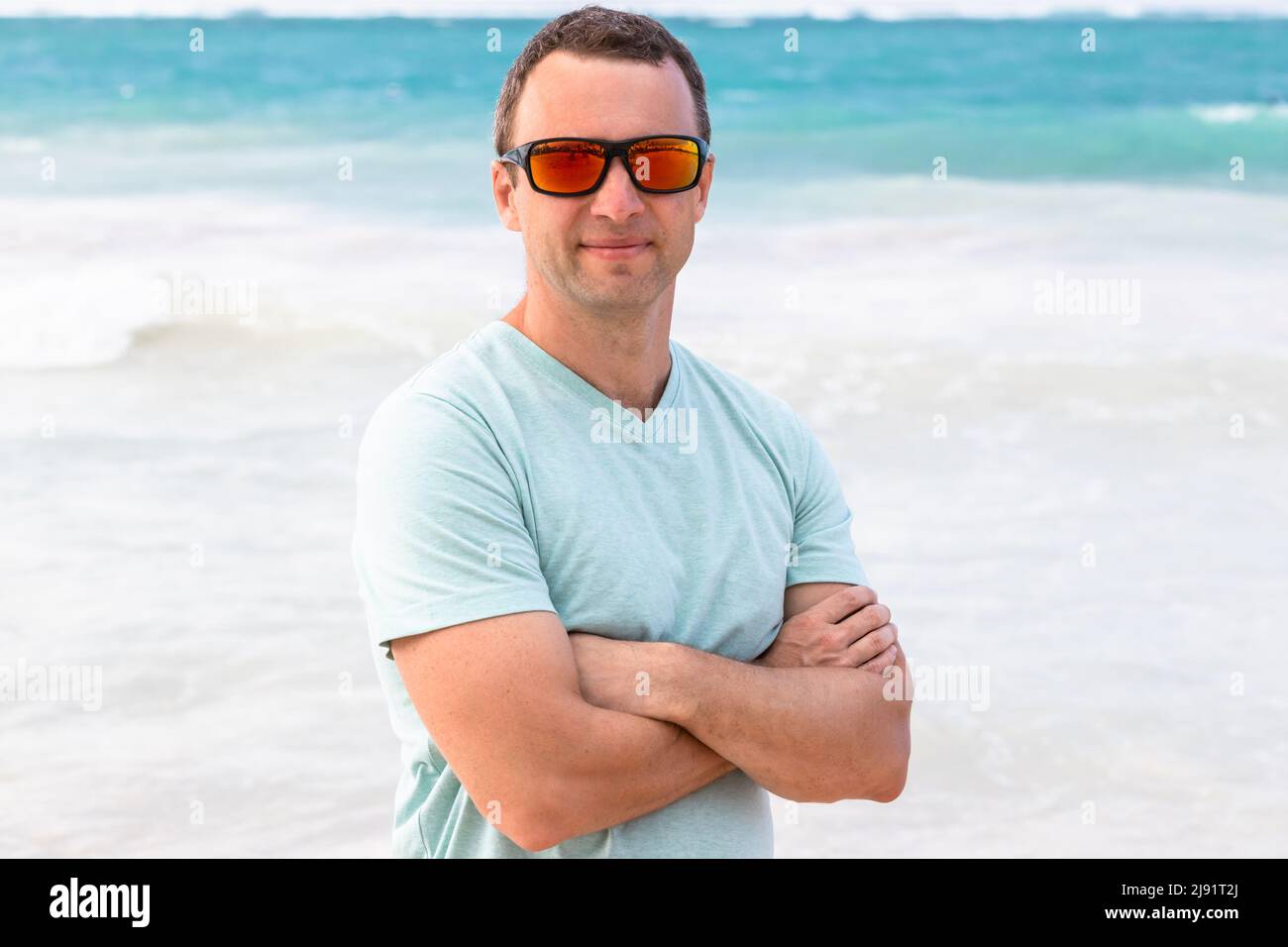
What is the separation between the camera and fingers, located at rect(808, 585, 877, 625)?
8.08 ft

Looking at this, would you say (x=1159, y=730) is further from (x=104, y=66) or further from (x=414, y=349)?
(x=104, y=66)

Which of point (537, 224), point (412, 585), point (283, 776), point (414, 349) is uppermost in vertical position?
point (537, 224)

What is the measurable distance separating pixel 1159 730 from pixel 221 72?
91.8 ft

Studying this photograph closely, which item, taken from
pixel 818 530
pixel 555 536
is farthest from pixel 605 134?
pixel 818 530

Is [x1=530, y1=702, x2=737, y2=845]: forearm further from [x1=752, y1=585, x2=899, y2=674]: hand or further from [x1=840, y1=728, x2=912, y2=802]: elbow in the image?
[x1=840, y1=728, x2=912, y2=802]: elbow

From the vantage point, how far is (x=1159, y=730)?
5.18 m

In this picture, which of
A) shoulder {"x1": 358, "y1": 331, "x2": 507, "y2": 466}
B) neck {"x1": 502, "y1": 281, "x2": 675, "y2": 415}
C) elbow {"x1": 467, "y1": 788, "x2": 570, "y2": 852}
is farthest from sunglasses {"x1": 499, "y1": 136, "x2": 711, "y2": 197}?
elbow {"x1": 467, "y1": 788, "x2": 570, "y2": 852}

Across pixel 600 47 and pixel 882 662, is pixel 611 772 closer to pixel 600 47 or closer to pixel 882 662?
pixel 882 662

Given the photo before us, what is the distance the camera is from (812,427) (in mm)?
8352

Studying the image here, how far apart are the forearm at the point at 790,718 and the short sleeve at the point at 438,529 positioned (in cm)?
24

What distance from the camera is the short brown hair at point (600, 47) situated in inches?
92.0

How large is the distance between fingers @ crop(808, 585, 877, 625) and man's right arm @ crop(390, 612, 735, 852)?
440mm
